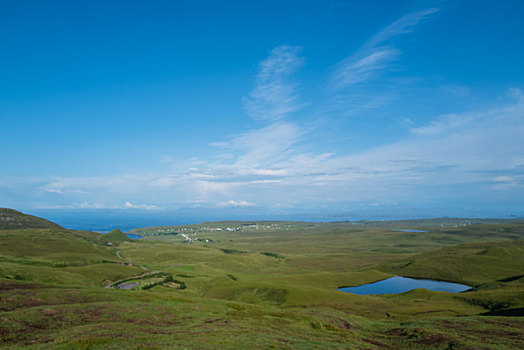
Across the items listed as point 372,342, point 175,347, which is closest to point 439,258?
point 372,342

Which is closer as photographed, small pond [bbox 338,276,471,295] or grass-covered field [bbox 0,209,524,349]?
grass-covered field [bbox 0,209,524,349]

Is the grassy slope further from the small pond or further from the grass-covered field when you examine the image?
the small pond

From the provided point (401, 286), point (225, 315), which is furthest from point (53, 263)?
point (401, 286)

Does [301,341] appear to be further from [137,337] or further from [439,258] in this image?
[439,258]

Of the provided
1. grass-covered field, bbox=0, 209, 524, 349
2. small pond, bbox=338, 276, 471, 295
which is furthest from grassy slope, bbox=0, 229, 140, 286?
small pond, bbox=338, 276, 471, 295

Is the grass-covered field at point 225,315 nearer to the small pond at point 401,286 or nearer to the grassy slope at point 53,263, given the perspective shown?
the grassy slope at point 53,263

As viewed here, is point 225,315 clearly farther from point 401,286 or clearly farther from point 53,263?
point 401,286

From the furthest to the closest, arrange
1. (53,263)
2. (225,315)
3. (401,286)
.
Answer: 1. (401,286)
2. (53,263)
3. (225,315)

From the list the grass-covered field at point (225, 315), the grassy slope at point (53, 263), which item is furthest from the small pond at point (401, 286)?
the grassy slope at point (53, 263)
